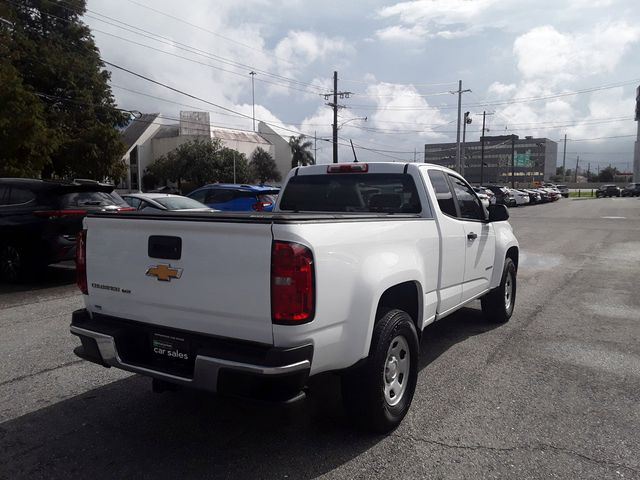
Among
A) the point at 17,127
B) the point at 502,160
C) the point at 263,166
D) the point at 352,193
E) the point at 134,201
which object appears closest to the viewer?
the point at 352,193

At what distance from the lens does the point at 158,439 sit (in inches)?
135

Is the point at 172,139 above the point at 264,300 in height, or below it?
above

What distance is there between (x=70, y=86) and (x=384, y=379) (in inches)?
1360

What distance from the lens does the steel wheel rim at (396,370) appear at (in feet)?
11.6

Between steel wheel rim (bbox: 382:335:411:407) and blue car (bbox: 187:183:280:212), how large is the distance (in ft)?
34.6

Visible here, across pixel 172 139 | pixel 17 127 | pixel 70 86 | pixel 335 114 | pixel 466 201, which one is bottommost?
pixel 466 201

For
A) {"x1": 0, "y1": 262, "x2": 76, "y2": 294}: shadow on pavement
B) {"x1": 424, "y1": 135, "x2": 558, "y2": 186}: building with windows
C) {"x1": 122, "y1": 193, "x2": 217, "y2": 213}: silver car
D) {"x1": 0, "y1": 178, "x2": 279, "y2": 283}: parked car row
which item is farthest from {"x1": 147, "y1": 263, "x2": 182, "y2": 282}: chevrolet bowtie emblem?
{"x1": 424, "y1": 135, "x2": 558, "y2": 186}: building with windows

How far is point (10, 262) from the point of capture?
8688 mm

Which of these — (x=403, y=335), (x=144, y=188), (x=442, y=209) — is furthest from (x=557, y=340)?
(x=144, y=188)

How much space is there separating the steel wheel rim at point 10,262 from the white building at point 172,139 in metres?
65.5

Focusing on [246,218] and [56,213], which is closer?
[246,218]

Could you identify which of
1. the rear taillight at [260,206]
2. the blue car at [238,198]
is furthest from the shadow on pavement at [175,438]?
the blue car at [238,198]

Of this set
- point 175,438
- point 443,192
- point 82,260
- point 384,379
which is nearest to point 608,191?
point 443,192

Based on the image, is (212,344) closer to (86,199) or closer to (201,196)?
(86,199)
